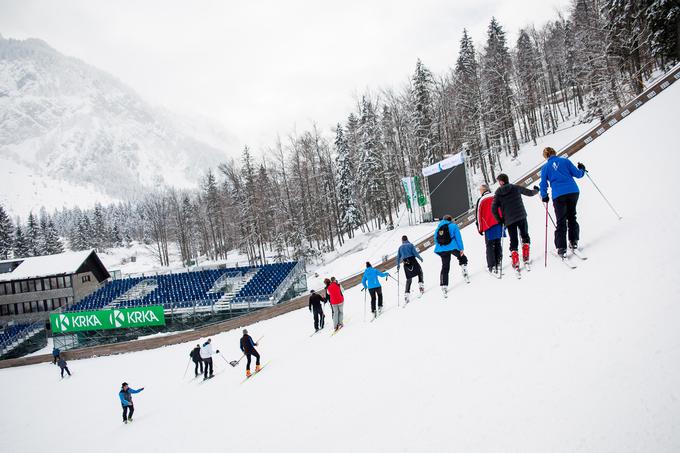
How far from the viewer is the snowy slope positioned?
9.65ft

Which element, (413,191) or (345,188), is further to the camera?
(345,188)

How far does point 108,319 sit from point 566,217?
30.3m

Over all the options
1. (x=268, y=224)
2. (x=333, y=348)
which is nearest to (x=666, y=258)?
(x=333, y=348)

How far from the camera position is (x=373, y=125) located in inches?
1606

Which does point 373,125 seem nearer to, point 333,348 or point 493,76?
point 493,76

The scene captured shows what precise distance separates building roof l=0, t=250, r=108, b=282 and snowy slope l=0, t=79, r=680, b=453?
33.0 m

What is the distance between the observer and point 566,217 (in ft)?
19.3

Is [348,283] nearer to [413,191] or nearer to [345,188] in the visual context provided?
[413,191]

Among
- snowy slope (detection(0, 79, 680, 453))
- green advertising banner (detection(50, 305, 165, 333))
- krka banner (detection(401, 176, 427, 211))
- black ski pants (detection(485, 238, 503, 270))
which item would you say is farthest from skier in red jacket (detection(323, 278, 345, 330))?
krka banner (detection(401, 176, 427, 211))

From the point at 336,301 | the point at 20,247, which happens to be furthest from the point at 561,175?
the point at 20,247

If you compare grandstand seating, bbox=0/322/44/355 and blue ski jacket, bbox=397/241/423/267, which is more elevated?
blue ski jacket, bbox=397/241/423/267

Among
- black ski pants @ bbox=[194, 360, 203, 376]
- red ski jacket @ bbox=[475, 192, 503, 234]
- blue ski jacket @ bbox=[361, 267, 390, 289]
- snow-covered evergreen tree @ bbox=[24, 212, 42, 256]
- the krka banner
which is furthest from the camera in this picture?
snow-covered evergreen tree @ bbox=[24, 212, 42, 256]

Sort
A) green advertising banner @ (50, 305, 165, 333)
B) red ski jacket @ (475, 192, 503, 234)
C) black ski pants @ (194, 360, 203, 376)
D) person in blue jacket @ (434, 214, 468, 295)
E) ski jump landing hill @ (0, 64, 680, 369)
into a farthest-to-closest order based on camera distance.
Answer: green advertising banner @ (50, 305, 165, 333) → ski jump landing hill @ (0, 64, 680, 369) → black ski pants @ (194, 360, 203, 376) → person in blue jacket @ (434, 214, 468, 295) → red ski jacket @ (475, 192, 503, 234)

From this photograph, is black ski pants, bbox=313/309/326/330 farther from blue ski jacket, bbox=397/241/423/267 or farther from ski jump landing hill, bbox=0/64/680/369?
ski jump landing hill, bbox=0/64/680/369
